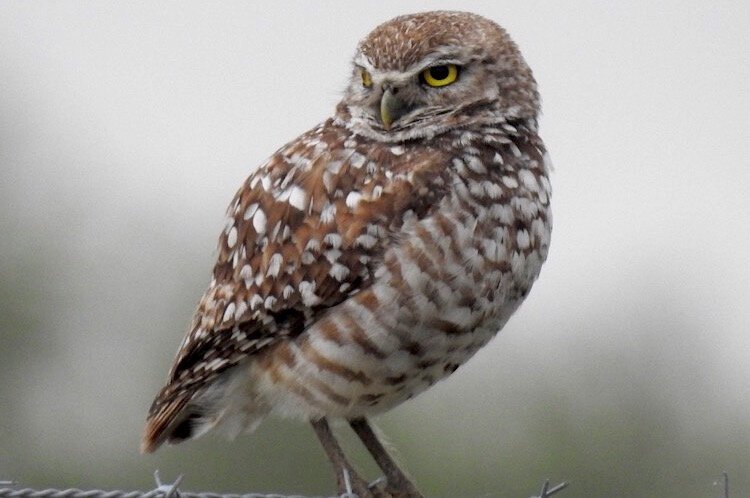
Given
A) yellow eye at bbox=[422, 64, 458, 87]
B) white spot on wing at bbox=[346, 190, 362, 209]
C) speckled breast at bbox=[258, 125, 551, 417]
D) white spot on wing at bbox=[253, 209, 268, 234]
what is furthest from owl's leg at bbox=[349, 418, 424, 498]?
yellow eye at bbox=[422, 64, 458, 87]

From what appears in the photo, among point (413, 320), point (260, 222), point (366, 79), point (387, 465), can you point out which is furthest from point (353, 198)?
point (387, 465)

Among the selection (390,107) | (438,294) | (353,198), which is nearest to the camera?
(438,294)

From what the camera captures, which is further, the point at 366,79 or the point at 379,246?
the point at 366,79

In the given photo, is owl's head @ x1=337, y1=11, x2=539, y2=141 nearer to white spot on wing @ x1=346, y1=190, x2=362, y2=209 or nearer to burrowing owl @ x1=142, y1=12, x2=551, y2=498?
burrowing owl @ x1=142, y1=12, x2=551, y2=498

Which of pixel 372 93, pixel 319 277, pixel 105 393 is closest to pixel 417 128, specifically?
pixel 372 93

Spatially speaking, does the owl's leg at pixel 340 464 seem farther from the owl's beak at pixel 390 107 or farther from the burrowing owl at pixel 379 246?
the owl's beak at pixel 390 107

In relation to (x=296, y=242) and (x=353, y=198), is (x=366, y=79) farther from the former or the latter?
(x=296, y=242)

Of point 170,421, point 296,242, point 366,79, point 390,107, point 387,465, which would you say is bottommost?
point 387,465
